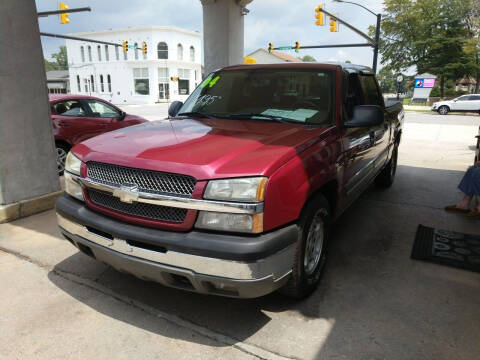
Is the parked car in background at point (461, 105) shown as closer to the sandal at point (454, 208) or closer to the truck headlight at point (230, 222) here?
the sandal at point (454, 208)

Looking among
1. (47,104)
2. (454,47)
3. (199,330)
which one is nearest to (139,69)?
(454,47)

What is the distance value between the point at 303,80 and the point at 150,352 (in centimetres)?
270

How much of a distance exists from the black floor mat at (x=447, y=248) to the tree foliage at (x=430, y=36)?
44.4m

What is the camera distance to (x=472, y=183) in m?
4.85

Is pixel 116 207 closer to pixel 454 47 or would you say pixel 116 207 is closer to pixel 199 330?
pixel 199 330

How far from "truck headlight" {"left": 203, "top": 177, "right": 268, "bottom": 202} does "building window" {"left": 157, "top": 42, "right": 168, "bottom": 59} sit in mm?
52888

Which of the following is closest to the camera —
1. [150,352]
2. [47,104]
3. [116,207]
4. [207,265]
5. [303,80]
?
[207,265]

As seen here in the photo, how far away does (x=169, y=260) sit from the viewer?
7.69 feet

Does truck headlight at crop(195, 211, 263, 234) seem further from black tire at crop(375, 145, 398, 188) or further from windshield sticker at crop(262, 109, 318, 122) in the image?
black tire at crop(375, 145, 398, 188)

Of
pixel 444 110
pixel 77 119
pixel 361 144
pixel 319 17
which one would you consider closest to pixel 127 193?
pixel 361 144

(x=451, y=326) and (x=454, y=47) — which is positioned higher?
(x=454, y=47)

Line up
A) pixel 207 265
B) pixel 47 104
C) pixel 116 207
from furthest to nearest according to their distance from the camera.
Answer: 1. pixel 47 104
2. pixel 116 207
3. pixel 207 265

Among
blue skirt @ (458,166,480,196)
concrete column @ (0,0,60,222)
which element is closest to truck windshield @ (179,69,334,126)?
concrete column @ (0,0,60,222)

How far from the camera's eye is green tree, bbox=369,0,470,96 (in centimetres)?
4388
